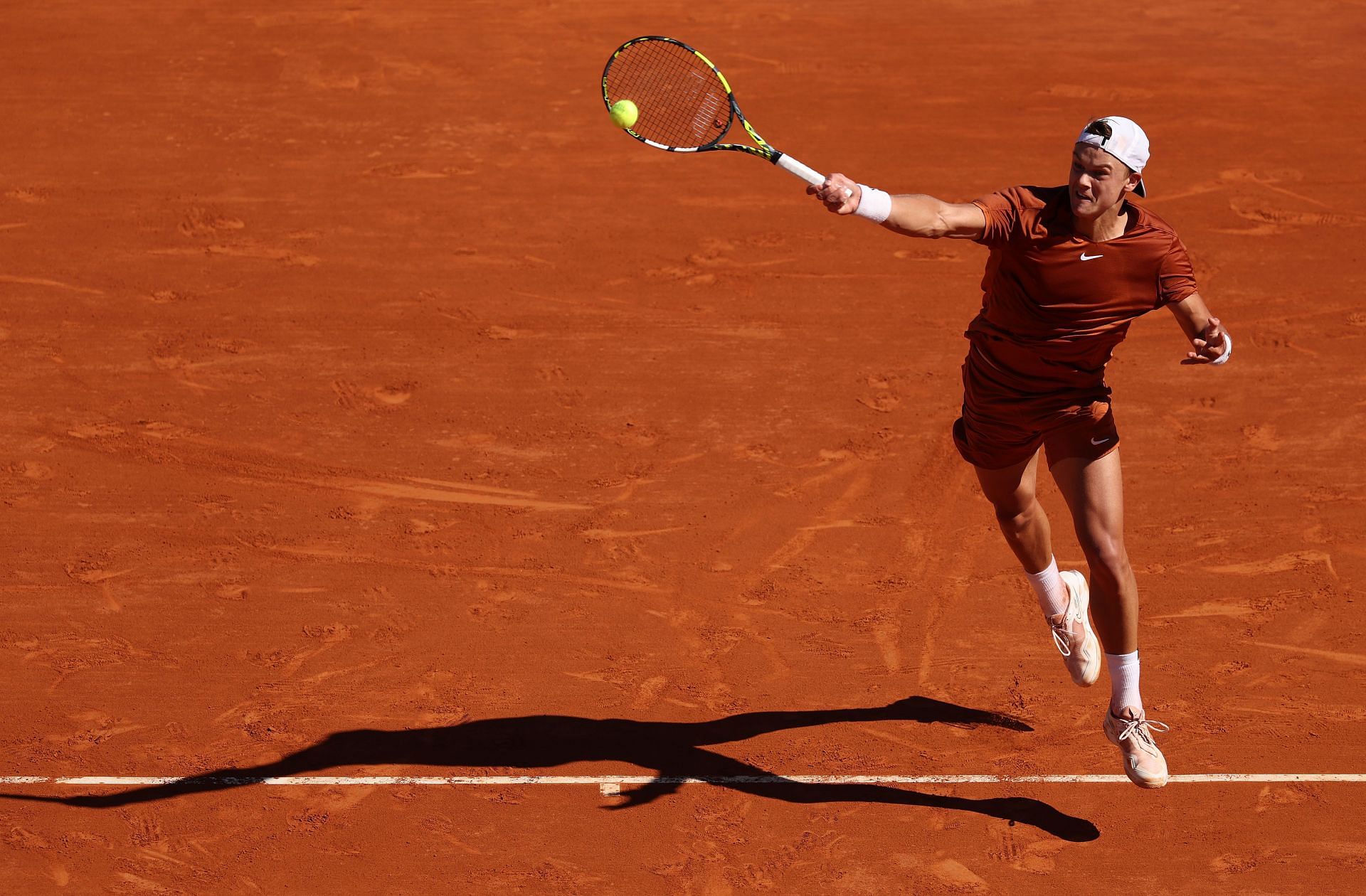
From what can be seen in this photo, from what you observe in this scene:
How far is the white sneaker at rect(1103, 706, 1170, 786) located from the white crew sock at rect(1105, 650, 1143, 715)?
0.03 m

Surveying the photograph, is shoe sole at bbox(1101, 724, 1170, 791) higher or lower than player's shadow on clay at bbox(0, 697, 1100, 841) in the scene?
lower

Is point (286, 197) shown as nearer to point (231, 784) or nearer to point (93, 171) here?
point (93, 171)

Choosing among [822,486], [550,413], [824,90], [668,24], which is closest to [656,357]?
[550,413]

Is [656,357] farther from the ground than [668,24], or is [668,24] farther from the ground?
[668,24]

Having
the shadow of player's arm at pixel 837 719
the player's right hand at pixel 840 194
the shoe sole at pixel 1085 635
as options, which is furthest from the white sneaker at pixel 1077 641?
the player's right hand at pixel 840 194

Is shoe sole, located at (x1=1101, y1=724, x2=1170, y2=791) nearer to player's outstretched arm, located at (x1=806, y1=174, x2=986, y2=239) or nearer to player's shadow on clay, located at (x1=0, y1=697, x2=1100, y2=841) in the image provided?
player's shadow on clay, located at (x1=0, y1=697, x2=1100, y2=841)

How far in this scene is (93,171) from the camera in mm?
11195

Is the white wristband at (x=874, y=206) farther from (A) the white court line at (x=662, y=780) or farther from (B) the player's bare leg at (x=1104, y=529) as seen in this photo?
(A) the white court line at (x=662, y=780)

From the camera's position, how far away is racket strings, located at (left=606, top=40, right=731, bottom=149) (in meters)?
6.75

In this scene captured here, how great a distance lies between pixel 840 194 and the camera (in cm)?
488

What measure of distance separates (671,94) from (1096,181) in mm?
3514

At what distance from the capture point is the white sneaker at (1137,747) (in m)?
5.72

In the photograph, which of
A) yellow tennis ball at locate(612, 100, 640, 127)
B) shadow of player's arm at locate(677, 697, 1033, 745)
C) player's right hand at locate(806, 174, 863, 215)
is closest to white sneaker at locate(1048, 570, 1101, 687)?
shadow of player's arm at locate(677, 697, 1033, 745)

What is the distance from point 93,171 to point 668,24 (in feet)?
17.2
